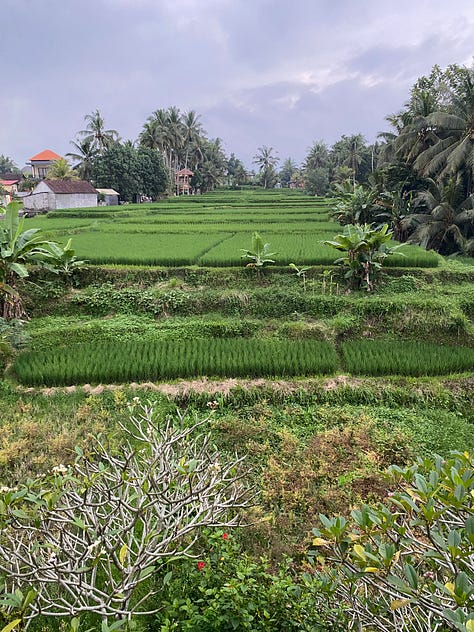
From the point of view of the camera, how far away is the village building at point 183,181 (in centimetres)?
5075

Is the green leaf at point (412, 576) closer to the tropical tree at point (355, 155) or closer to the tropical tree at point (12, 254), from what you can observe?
the tropical tree at point (12, 254)

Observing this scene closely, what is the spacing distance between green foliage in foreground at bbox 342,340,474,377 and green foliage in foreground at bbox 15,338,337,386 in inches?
15.5

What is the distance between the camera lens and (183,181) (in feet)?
173

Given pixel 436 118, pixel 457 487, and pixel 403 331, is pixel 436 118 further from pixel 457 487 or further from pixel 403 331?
pixel 457 487

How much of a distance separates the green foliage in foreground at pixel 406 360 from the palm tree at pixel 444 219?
286 inches

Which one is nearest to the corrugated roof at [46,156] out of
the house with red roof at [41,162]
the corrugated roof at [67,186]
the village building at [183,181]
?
the house with red roof at [41,162]

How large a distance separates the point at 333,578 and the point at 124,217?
888 inches

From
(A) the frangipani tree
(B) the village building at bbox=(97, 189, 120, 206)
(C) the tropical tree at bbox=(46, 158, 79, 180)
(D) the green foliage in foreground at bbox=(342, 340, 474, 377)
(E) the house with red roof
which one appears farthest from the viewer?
(E) the house with red roof

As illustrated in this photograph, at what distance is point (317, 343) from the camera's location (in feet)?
24.3

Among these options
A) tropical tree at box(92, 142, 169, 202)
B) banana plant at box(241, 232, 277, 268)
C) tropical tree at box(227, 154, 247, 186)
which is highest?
tropical tree at box(227, 154, 247, 186)

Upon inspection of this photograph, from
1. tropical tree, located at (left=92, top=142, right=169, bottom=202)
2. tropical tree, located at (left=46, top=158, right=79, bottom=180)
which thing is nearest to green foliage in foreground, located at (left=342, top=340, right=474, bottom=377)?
tropical tree, located at (left=92, top=142, right=169, bottom=202)

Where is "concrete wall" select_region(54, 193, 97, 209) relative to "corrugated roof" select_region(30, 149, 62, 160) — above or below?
below

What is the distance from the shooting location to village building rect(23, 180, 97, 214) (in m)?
29.5

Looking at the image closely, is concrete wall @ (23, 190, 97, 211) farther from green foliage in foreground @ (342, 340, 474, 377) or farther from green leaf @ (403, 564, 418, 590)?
green leaf @ (403, 564, 418, 590)
